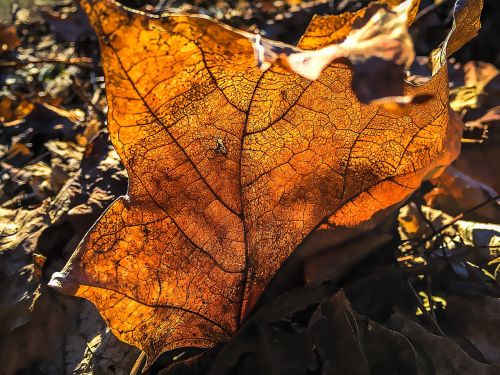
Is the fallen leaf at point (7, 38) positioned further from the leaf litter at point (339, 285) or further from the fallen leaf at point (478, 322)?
the fallen leaf at point (478, 322)

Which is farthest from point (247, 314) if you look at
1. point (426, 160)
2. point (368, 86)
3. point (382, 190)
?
point (368, 86)

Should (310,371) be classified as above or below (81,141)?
below

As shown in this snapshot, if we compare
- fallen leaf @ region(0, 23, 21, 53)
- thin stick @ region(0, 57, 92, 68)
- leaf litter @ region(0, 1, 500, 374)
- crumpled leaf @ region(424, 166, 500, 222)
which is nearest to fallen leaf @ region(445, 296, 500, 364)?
leaf litter @ region(0, 1, 500, 374)

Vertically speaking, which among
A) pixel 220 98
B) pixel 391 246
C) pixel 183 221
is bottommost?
pixel 391 246

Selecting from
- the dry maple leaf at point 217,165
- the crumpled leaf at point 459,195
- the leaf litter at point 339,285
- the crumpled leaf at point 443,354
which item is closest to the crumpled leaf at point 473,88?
the leaf litter at point 339,285

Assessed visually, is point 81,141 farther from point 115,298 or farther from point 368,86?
point 368,86

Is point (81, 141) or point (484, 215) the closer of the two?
point (484, 215)

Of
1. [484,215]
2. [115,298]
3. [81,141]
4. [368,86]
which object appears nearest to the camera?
[368,86]

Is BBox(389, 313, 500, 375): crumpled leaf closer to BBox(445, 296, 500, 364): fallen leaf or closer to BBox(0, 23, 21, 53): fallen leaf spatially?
BBox(445, 296, 500, 364): fallen leaf
